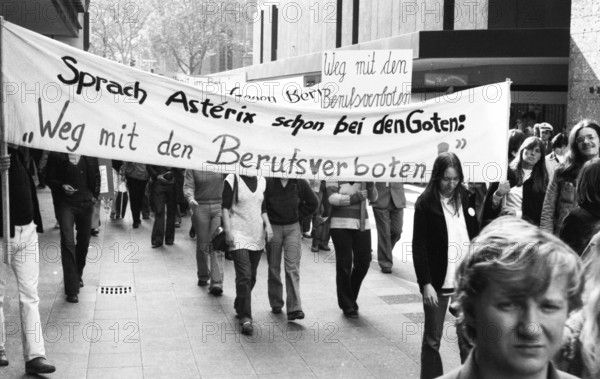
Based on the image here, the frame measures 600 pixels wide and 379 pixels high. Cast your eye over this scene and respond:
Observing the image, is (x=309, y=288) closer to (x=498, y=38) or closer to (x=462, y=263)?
(x=462, y=263)

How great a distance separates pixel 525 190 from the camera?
811cm

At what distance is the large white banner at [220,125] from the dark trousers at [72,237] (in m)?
3.54

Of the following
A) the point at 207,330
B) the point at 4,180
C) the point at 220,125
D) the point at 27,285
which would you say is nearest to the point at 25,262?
the point at 27,285

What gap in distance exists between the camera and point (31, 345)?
6.47 metres

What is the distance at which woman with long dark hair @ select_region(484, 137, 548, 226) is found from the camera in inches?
311

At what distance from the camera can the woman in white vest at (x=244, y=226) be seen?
8.41 meters

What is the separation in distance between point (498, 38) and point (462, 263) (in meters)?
22.1

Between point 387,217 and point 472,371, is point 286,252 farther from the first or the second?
point 472,371

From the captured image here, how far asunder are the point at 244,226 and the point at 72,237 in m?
2.03

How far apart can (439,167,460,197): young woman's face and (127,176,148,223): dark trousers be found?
10.6 m

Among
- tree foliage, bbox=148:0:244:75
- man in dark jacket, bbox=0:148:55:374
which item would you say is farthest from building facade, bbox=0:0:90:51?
tree foliage, bbox=148:0:244:75

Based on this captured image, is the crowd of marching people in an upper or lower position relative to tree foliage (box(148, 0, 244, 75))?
lower

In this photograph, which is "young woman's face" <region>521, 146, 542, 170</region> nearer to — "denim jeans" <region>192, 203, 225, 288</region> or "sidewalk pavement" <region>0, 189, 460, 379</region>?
"sidewalk pavement" <region>0, 189, 460, 379</region>

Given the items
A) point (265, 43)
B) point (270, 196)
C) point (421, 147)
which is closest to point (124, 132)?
point (421, 147)
